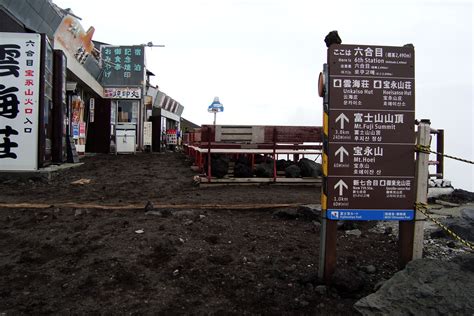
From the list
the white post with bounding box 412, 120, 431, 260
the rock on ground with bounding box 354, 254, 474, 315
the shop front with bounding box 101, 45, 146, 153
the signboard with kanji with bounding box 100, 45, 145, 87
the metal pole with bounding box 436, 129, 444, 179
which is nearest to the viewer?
the rock on ground with bounding box 354, 254, 474, 315

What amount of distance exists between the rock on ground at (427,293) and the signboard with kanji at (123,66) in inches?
903

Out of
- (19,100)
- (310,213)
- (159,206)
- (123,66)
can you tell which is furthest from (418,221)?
(123,66)

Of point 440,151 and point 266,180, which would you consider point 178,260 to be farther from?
point 440,151

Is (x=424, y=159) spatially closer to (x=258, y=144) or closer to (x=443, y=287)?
(x=443, y=287)

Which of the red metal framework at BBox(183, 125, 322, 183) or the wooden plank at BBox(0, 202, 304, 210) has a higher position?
the red metal framework at BBox(183, 125, 322, 183)

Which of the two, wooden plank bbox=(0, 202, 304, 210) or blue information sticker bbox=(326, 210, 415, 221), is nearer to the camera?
blue information sticker bbox=(326, 210, 415, 221)

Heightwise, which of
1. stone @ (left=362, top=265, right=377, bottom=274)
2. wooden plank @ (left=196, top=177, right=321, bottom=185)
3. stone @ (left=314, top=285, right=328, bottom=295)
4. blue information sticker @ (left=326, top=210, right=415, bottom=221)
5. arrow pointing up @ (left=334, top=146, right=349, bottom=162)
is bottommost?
stone @ (left=314, top=285, right=328, bottom=295)

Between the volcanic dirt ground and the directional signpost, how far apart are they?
1.57ft

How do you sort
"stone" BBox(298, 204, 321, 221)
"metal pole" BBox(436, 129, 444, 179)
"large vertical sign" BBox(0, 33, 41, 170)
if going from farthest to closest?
1. "large vertical sign" BBox(0, 33, 41, 170)
2. "metal pole" BBox(436, 129, 444, 179)
3. "stone" BBox(298, 204, 321, 221)

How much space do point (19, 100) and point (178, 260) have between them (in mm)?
7617

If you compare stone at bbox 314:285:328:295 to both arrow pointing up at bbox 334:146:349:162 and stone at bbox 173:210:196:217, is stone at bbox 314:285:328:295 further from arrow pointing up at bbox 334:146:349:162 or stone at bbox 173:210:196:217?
stone at bbox 173:210:196:217

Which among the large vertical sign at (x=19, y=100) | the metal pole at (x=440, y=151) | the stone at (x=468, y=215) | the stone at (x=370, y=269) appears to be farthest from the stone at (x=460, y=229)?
the large vertical sign at (x=19, y=100)

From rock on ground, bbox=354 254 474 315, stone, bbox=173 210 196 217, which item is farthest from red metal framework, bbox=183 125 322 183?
rock on ground, bbox=354 254 474 315

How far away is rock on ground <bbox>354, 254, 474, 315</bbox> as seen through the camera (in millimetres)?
2777
